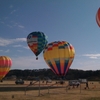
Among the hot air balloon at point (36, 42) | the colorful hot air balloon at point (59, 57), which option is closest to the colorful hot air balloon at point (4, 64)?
the hot air balloon at point (36, 42)

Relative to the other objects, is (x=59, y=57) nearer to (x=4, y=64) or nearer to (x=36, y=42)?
(x=36, y=42)

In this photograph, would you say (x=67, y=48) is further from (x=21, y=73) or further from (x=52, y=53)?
(x=21, y=73)

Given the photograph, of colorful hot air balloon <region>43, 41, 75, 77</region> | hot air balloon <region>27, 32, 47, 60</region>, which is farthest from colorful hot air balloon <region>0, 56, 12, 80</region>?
colorful hot air balloon <region>43, 41, 75, 77</region>

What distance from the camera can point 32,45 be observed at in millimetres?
43750

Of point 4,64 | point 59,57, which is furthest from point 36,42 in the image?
point 59,57

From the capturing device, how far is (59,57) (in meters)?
34.9

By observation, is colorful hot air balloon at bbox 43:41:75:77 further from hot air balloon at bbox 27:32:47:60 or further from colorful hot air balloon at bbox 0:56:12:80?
colorful hot air balloon at bbox 0:56:12:80

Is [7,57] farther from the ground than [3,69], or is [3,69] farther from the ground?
[7,57]

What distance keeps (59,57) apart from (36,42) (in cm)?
1005

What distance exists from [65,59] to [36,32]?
1229 cm

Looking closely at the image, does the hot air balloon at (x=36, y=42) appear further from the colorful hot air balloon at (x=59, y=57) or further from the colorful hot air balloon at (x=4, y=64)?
the colorful hot air balloon at (x=59, y=57)

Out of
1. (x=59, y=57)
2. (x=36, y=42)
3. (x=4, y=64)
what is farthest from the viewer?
(x=4, y=64)

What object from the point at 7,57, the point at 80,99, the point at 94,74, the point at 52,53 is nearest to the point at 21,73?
the point at 94,74

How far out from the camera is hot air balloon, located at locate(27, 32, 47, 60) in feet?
143
